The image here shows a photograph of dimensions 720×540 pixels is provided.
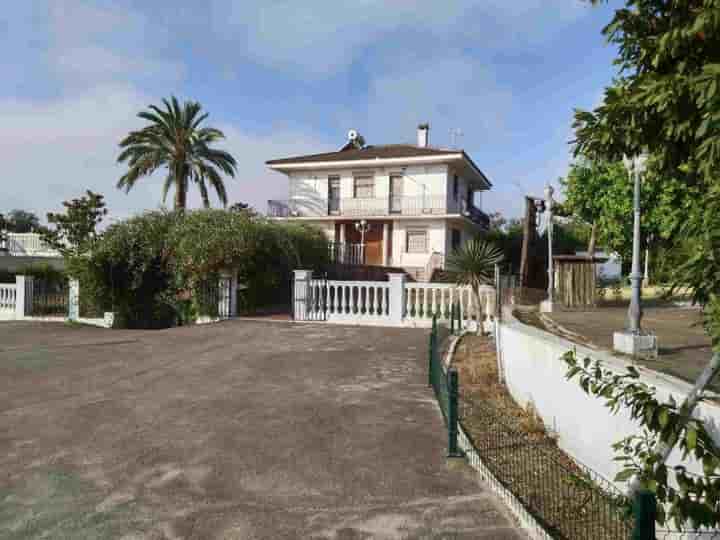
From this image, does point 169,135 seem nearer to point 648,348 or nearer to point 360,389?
point 360,389

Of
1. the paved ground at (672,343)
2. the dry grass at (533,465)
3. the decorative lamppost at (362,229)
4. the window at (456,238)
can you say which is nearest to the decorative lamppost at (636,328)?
the paved ground at (672,343)

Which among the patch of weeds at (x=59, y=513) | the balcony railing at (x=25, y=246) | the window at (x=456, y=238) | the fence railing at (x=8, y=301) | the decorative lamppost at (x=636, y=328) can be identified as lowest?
the patch of weeds at (x=59, y=513)

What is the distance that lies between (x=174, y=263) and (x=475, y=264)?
934cm

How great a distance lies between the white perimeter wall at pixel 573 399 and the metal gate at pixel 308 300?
8024 millimetres

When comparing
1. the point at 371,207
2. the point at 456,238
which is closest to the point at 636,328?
the point at 371,207

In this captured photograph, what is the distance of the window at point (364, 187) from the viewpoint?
28188mm

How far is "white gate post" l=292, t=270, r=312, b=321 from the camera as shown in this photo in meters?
14.2

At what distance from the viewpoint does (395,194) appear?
27.7m

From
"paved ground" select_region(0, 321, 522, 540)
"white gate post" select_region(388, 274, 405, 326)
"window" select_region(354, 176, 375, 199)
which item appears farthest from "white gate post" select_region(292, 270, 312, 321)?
"window" select_region(354, 176, 375, 199)

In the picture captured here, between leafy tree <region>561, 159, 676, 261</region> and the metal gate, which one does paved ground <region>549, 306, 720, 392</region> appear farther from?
the metal gate

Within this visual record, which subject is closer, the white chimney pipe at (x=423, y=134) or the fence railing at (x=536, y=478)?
the fence railing at (x=536, y=478)

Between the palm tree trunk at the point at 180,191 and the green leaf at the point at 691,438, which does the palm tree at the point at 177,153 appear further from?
the green leaf at the point at 691,438

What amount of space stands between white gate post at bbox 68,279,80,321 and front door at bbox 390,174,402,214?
55.8ft

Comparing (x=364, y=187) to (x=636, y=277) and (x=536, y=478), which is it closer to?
(x=636, y=277)
